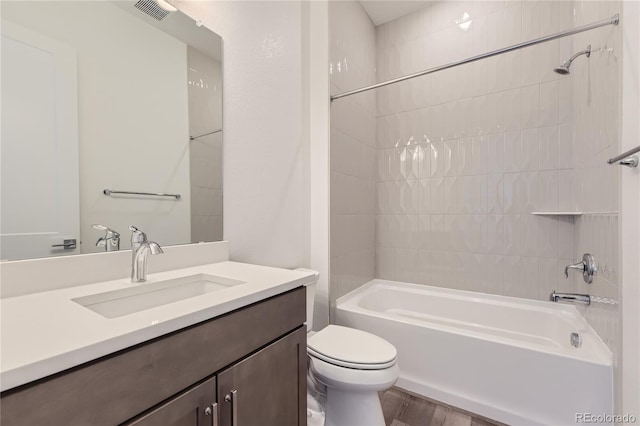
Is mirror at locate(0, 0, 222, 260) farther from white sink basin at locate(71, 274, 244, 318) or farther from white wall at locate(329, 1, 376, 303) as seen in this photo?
white wall at locate(329, 1, 376, 303)

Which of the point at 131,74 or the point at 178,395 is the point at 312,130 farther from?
the point at 178,395

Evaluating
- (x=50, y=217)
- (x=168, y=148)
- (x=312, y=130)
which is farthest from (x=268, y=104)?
(x=50, y=217)

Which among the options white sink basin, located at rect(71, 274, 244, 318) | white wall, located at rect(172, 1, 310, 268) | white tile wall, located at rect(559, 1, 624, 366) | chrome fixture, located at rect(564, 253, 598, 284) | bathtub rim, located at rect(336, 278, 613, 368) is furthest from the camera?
white wall, located at rect(172, 1, 310, 268)

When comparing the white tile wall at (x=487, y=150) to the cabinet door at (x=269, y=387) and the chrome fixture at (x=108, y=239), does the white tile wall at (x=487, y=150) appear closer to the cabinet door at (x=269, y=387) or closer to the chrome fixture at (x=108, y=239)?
the cabinet door at (x=269, y=387)

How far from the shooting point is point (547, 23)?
1901 millimetres

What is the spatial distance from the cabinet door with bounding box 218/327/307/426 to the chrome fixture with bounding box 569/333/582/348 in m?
1.46

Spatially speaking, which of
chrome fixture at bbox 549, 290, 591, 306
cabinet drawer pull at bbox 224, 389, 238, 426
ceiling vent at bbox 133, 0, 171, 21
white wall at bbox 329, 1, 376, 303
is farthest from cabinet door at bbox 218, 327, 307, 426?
ceiling vent at bbox 133, 0, 171, 21

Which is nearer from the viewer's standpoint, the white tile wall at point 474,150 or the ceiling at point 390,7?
the white tile wall at point 474,150

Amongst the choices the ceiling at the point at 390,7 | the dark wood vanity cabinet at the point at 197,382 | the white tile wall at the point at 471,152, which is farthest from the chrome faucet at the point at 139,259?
the ceiling at the point at 390,7

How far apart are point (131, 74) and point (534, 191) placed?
243 centimetres

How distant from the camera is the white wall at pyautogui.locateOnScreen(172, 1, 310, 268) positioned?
1.54 metres

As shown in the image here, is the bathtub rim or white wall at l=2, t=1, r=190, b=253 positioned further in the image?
the bathtub rim

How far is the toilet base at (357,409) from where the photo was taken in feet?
4.14

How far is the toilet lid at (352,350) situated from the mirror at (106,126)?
2.50 ft
